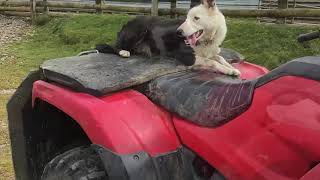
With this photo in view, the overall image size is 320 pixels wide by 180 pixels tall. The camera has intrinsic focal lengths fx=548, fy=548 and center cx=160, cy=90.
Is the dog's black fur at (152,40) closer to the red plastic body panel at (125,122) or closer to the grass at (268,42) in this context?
the red plastic body panel at (125,122)

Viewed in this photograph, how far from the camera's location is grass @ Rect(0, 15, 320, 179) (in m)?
8.48

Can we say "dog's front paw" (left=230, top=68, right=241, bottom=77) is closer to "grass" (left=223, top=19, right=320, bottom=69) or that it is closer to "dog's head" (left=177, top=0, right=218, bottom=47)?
"dog's head" (left=177, top=0, right=218, bottom=47)

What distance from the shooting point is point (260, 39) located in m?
9.57

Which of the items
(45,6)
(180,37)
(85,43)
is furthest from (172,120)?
(45,6)

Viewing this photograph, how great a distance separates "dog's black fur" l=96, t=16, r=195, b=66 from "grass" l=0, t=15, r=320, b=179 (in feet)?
5.87

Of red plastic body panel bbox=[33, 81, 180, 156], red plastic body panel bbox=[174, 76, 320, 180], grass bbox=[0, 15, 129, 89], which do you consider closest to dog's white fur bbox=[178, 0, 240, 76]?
red plastic body panel bbox=[33, 81, 180, 156]

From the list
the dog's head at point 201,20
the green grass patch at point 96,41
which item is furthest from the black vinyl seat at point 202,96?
the green grass patch at point 96,41

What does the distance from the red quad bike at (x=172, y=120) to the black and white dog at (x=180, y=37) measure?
420 mm

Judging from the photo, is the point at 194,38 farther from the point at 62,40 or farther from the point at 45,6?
the point at 45,6

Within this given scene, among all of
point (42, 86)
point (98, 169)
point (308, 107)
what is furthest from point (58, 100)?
point (308, 107)

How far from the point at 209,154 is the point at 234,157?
0.13 metres

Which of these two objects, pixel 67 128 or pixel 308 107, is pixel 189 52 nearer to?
pixel 67 128

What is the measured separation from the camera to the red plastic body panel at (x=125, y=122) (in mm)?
2420

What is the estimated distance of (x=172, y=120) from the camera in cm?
253
